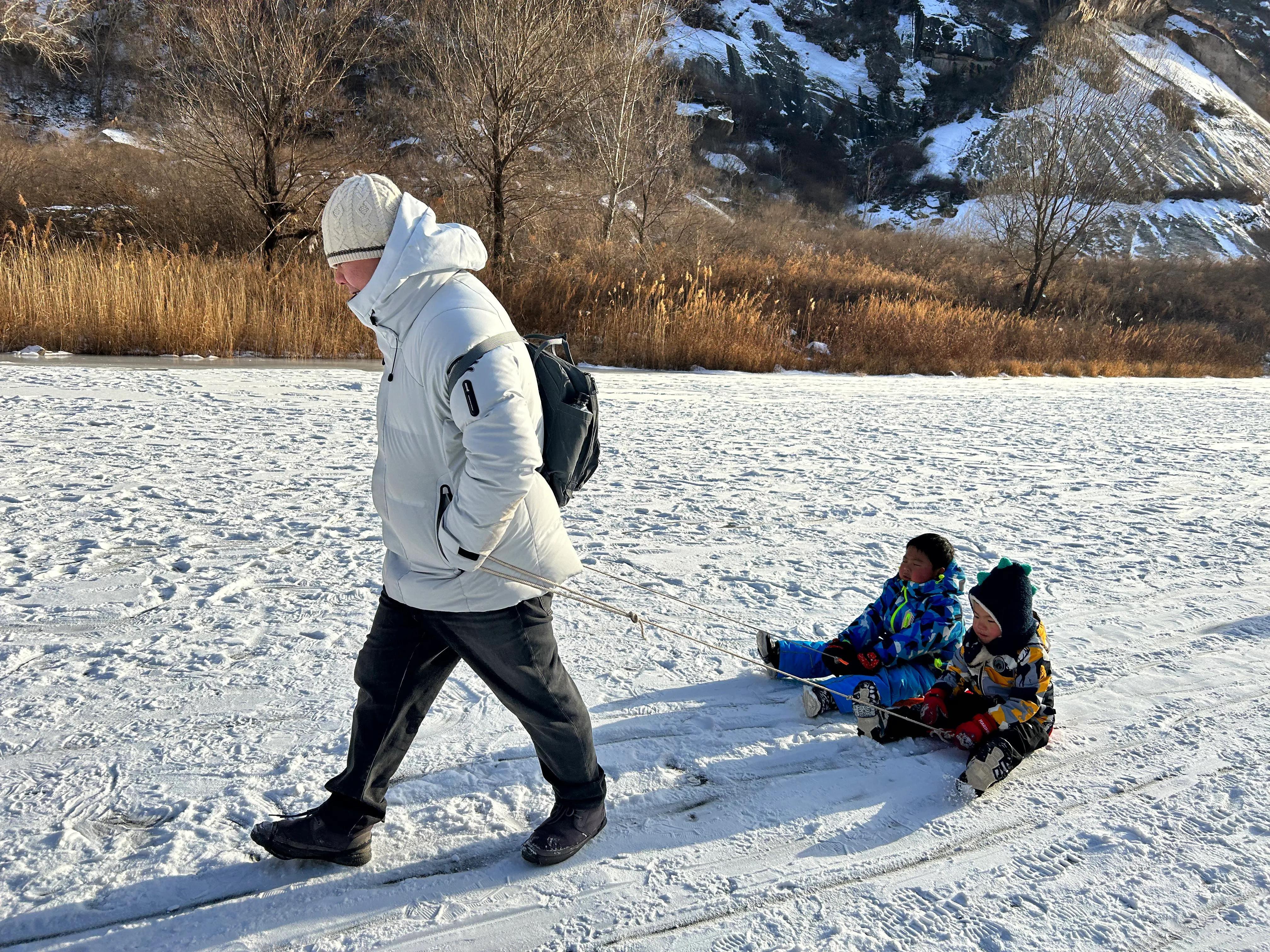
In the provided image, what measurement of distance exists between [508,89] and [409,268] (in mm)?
14654

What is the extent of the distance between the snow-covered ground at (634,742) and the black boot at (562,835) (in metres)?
0.04

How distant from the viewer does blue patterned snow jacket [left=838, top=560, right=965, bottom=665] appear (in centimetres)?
328

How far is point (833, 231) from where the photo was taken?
33.6m

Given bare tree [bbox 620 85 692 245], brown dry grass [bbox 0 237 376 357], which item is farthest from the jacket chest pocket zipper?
bare tree [bbox 620 85 692 245]

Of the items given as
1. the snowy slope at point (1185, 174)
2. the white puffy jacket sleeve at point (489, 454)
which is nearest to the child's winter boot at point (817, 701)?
the white puffy jacket sleeve at point (489, 454)

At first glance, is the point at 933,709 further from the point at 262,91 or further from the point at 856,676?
the point at 262,91

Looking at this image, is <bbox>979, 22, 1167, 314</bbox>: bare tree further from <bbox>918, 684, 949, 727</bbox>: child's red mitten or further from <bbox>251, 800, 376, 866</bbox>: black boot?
<bbox>251, 800, 376, 866</bbox>: black boot

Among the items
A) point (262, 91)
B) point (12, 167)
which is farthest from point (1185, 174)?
point (12, 167)

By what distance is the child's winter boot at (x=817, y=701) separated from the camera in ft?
10.3

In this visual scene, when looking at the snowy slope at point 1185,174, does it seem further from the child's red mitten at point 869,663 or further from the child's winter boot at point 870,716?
the child's winter boot at point 870,716

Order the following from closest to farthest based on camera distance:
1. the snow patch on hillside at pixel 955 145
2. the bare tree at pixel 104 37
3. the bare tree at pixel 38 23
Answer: the bare tree at pixel 38 23, the bare tree at pixel 104 37, the snow patch on hillside at pixel 955 145

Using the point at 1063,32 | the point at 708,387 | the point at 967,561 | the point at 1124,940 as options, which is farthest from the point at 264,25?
the point at 1063,32

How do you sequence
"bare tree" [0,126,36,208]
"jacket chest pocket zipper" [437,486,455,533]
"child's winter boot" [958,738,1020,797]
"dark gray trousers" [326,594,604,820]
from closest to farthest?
"jacket chest pocket zipper" [437,486,455,533]
"dark gray trousers" [326,594,604,820]
"child's winter boot" [958,738,1020,797]
"bare tree" [0,126,36,208]

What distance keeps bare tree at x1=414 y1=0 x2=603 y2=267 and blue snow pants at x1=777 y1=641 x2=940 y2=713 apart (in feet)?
42.4
